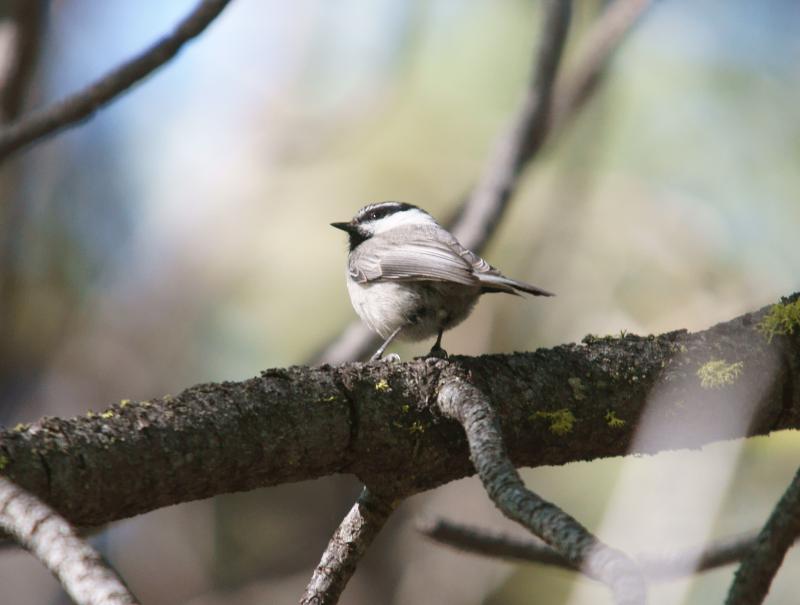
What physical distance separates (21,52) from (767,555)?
470 centimetres

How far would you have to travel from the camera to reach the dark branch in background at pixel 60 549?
1577 millimetres

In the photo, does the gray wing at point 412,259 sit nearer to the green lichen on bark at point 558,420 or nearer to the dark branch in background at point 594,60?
the dark branch in background at point 594,60

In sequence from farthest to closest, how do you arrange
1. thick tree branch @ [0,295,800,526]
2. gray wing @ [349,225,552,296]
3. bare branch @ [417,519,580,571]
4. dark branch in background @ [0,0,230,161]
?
gray wing @ [349,225,552,296] → dark branch in background @ [0,0,230,161] → bare branch @ [417,519,580,571] → thick tree branch @ [0,295,800,526]

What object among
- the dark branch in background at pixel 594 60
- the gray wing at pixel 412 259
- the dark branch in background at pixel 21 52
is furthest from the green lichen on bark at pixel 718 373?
the dark branch in background at pixel 21 52

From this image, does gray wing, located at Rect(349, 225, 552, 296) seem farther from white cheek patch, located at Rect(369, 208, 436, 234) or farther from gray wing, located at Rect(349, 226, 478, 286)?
white cheek patch, located at Rect(369, 208, 436, 234)

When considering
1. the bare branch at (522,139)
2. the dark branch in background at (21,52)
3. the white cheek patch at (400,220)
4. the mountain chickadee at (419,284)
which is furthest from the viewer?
the white cheek patch at (400,220)

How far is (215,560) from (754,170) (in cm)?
492

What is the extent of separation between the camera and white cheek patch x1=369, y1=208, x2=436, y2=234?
5.54 m

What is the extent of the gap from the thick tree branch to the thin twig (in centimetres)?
10

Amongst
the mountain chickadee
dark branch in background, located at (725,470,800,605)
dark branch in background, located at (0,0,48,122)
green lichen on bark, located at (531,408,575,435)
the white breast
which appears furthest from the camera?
dark branch in background, located at (0,0,48,122)

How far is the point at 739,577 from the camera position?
5.48 ft

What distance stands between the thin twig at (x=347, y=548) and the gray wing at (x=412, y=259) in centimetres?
159

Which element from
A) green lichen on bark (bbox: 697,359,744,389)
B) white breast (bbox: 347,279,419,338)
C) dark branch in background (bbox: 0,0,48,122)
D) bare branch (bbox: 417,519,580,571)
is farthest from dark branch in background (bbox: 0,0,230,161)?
green lichen on bark (bbox: 697,359,744,389)

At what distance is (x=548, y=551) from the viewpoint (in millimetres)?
3361
